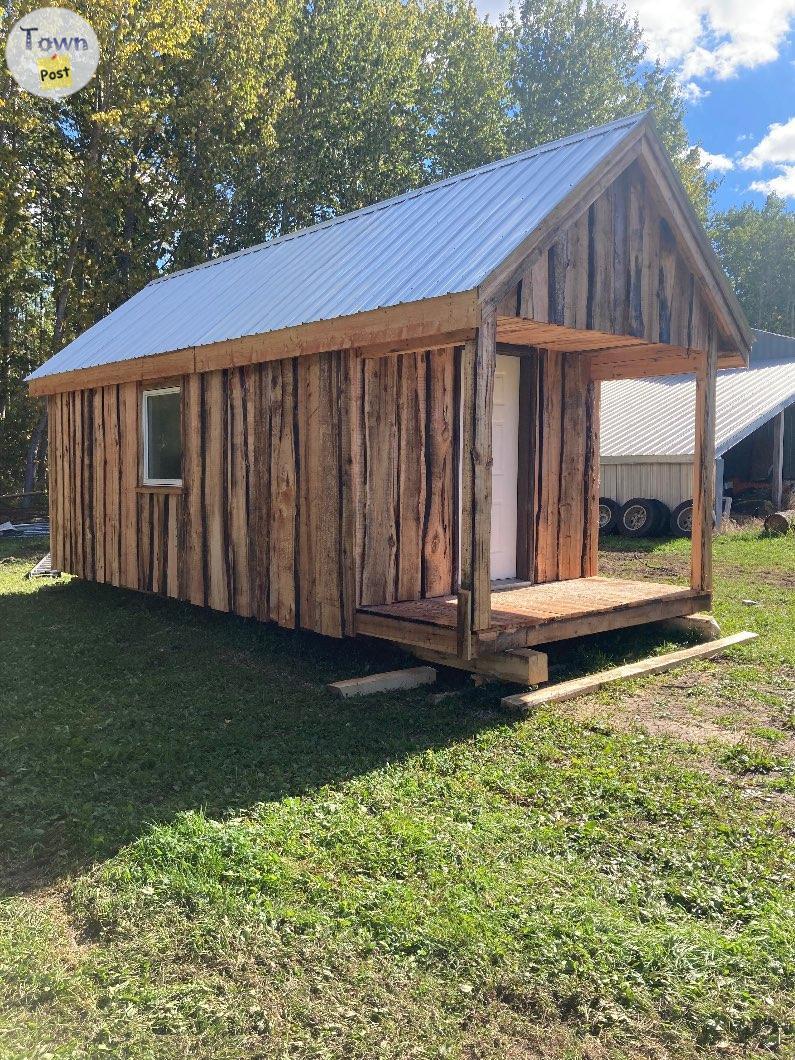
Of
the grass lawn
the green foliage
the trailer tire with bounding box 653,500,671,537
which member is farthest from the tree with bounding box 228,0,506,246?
the grass lawn

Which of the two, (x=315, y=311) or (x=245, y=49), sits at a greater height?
(x=245, y=49)

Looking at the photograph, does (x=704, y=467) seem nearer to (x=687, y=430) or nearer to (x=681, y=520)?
(x=681, y=520)

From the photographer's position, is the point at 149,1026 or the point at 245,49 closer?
the point at 149,1026

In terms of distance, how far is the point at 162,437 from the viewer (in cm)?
885

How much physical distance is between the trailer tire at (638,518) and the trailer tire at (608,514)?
0.50 feet

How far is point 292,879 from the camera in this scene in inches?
131

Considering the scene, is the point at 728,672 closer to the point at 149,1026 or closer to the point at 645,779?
the point at 645,779

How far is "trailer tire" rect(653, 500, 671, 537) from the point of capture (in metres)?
16.4

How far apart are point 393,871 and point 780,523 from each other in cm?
1439

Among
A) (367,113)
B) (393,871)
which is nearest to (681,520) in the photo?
(393,871)

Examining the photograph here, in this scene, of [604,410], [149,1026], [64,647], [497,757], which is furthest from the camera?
[604,410]

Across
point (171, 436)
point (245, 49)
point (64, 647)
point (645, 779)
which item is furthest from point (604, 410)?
point (645, 779)

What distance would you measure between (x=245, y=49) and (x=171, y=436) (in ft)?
56.1

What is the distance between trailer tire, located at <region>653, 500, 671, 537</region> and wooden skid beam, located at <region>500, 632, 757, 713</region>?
29.3 feet
